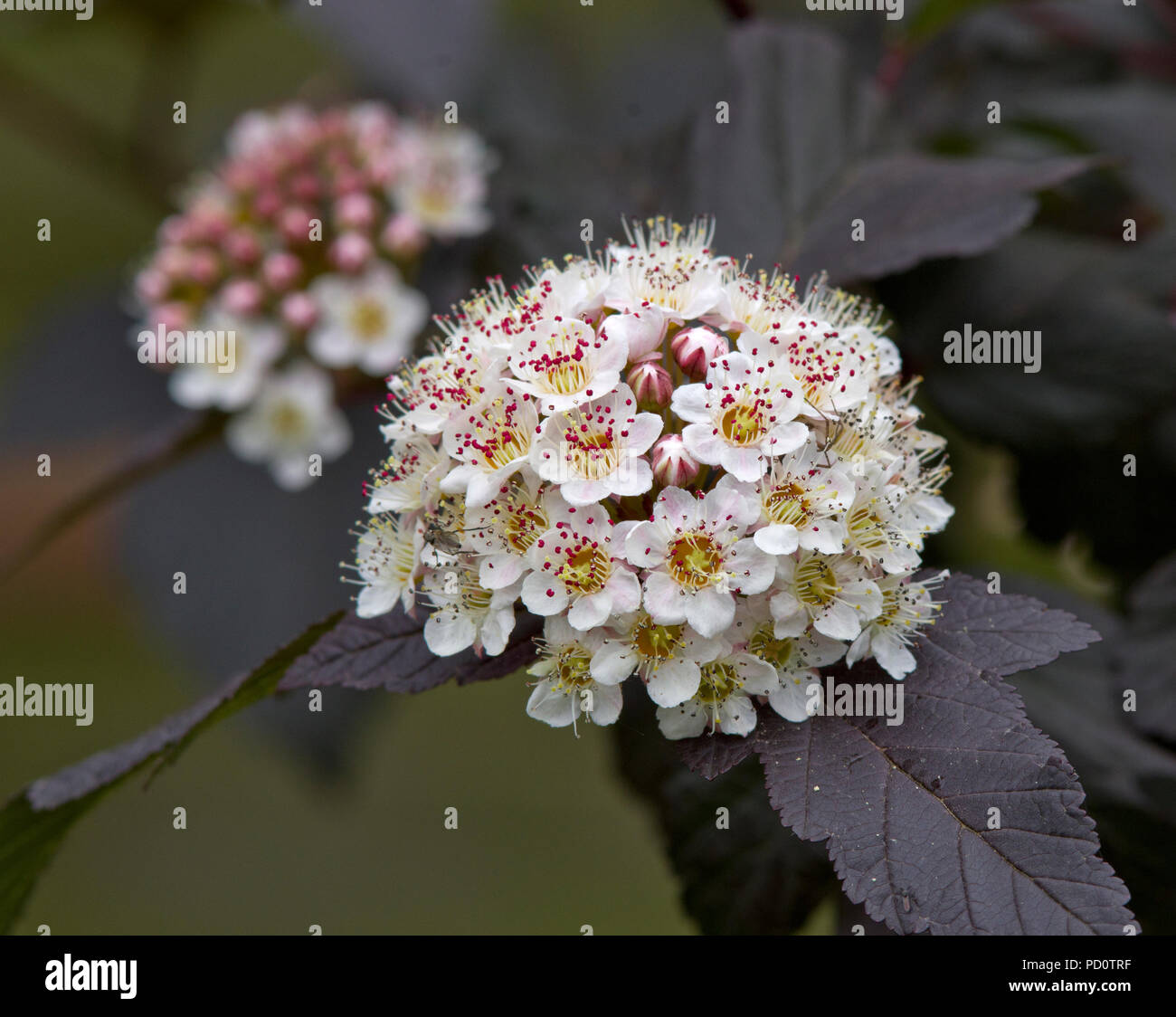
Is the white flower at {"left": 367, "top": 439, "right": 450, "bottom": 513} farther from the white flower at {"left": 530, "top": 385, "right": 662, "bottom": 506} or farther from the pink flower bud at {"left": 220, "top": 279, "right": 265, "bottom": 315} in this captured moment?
the pink flower bud at {"left": 220, "top": 279, "right": 265, "bottom": 315}

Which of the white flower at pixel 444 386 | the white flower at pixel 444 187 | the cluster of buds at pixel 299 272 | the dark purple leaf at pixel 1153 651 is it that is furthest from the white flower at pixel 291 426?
the dark purple leaf at pixel 1153 651

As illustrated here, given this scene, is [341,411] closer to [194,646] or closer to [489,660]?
[194,646]

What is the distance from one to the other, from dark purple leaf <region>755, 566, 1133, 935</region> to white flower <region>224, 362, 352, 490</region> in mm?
1267

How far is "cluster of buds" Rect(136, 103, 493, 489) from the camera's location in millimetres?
2084

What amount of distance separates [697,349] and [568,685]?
1.21ft

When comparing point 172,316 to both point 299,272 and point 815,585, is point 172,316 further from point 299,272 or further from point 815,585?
point 815,585

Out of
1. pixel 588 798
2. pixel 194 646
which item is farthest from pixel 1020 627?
pixel 588 798

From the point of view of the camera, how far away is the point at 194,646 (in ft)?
6.79

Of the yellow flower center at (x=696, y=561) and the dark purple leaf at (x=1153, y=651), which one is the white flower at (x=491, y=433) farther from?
the dark purple leaf at (x=1153, y=651)

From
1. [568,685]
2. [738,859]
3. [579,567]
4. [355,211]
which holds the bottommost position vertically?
[738,859]

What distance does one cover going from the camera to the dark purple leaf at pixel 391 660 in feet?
3.82

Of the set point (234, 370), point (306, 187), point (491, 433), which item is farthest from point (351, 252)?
point (491, 433)

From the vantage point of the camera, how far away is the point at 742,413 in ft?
3.55

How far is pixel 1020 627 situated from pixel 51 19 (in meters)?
2.50
